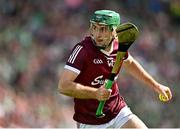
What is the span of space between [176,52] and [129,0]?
53.2 inches

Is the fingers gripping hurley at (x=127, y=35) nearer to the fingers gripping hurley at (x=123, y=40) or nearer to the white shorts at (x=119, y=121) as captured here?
the fingers gripping hurley at (x=123, y=40)

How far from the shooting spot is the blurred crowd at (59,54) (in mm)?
10875

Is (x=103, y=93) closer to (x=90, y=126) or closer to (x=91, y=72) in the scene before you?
(x=91, y=72)

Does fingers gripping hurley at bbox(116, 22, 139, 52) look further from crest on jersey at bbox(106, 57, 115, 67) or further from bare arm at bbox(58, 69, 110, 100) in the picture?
bare arm at bbox(58, 69, 110, 100)

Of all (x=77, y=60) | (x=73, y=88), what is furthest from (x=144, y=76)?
(x=73, y=88)

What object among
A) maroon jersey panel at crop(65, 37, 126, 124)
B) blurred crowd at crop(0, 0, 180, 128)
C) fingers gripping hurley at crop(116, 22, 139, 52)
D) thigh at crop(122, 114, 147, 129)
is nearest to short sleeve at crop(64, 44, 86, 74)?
maroon jersey panel at crop(65, 37, 126, 124)

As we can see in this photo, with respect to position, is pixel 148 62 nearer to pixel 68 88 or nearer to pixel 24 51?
pixel 24 51

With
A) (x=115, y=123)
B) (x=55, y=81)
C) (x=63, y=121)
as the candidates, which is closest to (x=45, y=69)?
(x=55, y=81)

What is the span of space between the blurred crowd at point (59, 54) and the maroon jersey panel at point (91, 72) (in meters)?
2.93

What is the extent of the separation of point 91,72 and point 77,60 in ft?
0.71

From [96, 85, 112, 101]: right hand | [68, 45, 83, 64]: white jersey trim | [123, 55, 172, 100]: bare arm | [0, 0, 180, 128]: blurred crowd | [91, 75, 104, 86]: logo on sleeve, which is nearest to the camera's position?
[96, 85, 112, 101]: right hand

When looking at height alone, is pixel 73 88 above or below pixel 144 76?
above

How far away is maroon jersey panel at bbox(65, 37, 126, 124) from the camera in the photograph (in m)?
6.63

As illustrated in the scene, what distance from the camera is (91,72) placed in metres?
6.77
